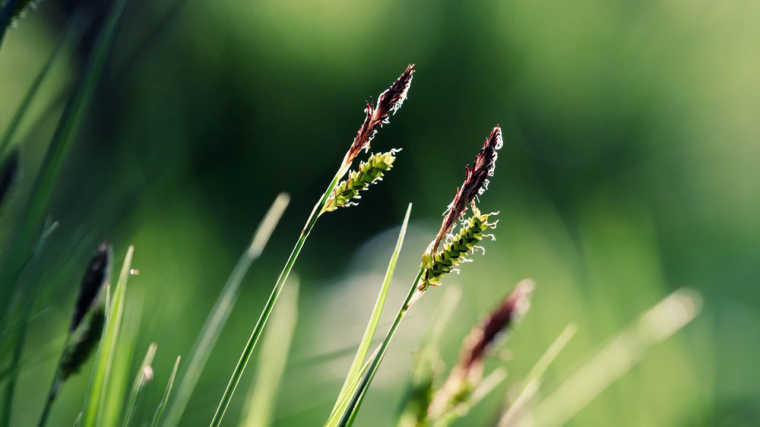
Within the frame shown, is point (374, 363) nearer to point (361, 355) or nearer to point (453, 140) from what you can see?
point (361, 355)

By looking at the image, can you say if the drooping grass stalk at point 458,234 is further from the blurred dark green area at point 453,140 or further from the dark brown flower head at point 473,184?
the blurred dark green area at point 453,140

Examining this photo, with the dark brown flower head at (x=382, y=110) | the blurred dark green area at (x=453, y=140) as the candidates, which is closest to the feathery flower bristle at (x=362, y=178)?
the dark brown flower head at (x=382, y=110)

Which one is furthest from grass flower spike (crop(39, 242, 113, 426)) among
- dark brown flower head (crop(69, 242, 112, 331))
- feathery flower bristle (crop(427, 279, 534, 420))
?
feathery flower bristle (crop(427, 279, 534, 420))

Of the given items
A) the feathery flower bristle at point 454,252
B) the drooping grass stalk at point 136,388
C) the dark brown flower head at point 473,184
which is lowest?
the drooping grass stalk at point 136,388

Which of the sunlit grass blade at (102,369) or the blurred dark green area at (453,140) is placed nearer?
the sunlit grass blade at (102,369)

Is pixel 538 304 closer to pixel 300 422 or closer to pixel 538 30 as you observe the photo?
pixel 300 422

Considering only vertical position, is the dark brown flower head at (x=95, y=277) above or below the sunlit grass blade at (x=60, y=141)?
below
